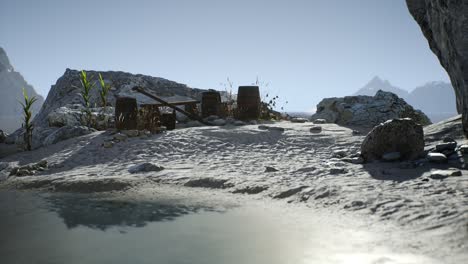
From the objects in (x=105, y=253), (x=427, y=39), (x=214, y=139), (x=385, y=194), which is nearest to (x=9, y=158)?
(x=214, y=139)

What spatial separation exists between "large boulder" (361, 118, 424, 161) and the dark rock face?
26.8 inches

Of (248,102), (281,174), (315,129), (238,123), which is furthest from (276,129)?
(281,174)

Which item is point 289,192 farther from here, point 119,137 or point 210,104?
point 210,104

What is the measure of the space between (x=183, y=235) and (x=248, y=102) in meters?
8.70

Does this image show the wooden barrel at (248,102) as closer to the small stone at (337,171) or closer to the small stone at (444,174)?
the small stone at (337,171)

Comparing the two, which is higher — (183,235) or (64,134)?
(64,134)

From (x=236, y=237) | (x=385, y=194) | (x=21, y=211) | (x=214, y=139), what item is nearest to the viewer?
(x=236, y=237)

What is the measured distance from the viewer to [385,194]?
4699 millimetres

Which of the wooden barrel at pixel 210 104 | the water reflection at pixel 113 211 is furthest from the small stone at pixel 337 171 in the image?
the wooden barrel at pixel 210 104

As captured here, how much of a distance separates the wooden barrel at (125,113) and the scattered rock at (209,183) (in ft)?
15.4

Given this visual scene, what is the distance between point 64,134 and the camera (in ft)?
34.7

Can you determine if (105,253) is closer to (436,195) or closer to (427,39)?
(436,195)

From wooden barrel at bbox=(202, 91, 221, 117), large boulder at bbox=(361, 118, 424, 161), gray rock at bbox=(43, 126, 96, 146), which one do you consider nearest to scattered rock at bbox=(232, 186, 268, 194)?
large boulder at bbox=(361, 118, 424, 161)

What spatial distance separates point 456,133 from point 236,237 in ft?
16.0
